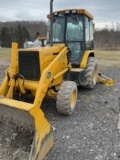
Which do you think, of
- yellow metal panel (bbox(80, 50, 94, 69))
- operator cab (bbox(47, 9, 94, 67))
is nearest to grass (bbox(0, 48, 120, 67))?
yellow metal panel (bbox(80, 50, 94, 69))

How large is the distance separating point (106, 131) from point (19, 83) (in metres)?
1.94

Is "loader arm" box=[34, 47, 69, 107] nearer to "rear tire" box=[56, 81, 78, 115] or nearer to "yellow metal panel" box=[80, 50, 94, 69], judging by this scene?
"rear tire" box=[56, 81, 78, 115]

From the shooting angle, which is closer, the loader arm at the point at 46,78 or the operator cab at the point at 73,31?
the loader arm at the point at 46,78

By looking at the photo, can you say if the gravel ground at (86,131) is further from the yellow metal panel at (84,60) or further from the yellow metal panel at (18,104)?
the yellow metal panel at (84,60)

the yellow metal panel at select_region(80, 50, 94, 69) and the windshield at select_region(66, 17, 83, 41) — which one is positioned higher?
the windshield at select_region(66, 17, 83, 41)

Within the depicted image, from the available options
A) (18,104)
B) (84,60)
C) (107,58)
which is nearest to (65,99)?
(18,104)

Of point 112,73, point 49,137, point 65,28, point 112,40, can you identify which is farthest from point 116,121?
point 112,40

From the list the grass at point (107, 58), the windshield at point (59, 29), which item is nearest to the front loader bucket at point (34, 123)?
the windshield at point (59, 29)

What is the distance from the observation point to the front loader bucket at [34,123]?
145 inches

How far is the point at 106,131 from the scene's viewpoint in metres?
4.93

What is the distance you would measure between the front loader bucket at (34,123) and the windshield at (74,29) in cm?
351

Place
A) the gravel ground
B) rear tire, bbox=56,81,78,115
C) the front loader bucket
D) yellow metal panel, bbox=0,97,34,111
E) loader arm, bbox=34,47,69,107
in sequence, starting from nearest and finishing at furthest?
the front loader bucket
yellow metal panel, bbox=0,97,34,111
the gravel ground
loader arm, bbox=34,47,69,107
rear tire, bbox=56,81,78,115

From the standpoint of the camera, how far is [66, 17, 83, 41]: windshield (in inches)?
282

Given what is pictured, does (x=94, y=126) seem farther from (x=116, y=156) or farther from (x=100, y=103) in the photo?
(x=100, y=103)
